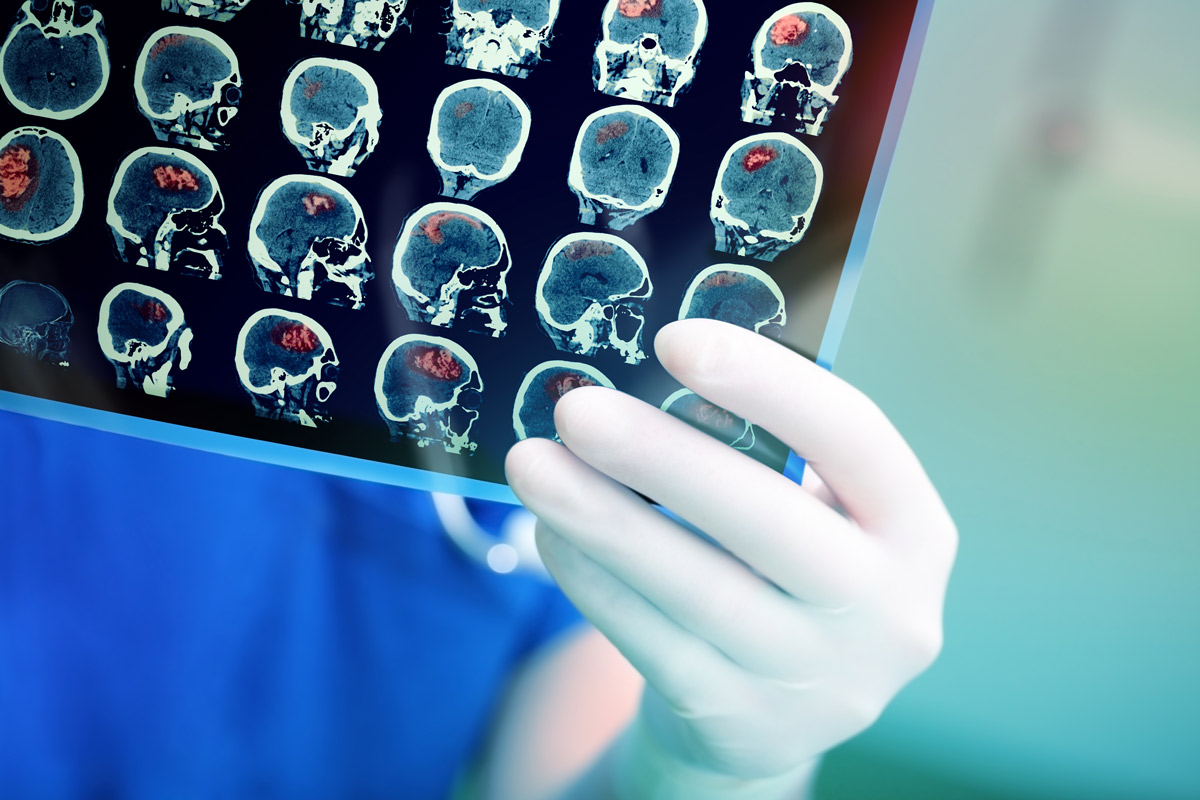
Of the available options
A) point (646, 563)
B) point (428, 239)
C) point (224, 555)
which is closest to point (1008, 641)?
point (646, 563)

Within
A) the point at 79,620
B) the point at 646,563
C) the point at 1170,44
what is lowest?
the point at 79,620

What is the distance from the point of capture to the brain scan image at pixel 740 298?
61 cm

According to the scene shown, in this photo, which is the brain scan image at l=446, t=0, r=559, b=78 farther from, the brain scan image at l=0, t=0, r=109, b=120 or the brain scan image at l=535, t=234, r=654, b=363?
the brain scan image at l=0, t=0, r=109, b=120

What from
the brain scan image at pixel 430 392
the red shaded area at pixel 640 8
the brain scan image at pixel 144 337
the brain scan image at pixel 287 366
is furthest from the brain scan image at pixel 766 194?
the brain scan image at pixel 144 337

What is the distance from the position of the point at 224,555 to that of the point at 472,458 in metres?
0.29

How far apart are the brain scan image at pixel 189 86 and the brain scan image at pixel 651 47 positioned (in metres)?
0.32

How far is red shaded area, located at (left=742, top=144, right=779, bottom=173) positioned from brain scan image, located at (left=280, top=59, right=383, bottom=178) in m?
0.31

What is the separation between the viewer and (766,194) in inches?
23.5

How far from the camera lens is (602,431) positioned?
0.50m

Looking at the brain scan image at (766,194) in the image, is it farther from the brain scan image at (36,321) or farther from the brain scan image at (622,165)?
the brain scan image at (36,321)

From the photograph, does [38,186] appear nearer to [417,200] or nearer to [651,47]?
[417,200]

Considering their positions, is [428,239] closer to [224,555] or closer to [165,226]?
[165,226]

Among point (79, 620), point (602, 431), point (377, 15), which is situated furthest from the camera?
point (79, 620)

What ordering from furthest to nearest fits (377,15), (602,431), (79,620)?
(79,620)
(377,15)
(602,431)
